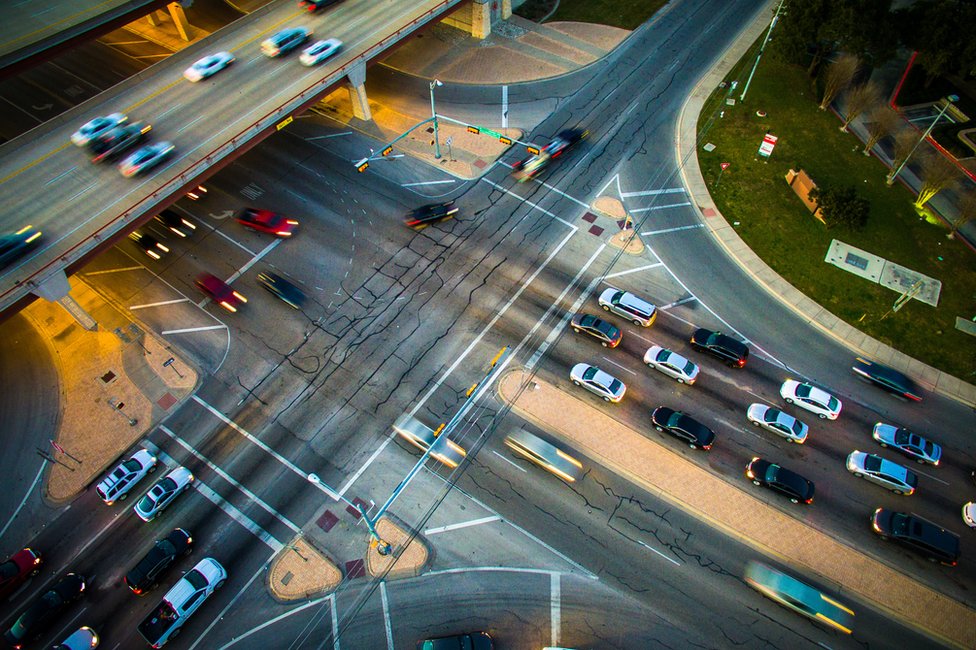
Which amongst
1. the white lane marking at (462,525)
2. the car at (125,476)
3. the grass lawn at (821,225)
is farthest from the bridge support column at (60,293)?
the grass lawn at (821,225)

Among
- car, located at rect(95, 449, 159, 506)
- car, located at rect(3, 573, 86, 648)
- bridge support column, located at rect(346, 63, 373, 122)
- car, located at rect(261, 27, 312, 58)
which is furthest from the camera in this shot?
bridge support column, located at rect(346, 63, 373, 122)

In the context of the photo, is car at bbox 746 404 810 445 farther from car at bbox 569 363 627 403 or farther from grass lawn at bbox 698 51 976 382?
grass lawn at bbox 698 51 976 382

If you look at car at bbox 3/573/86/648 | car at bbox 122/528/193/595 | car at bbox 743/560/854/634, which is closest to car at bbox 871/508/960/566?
car at bbox 743/560/854/634

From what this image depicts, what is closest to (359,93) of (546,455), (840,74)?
(546,455)

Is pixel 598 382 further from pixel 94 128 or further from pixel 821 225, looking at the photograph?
pixel 94 128

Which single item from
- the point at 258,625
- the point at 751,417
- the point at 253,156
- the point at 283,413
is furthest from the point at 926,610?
the point at 253,156
